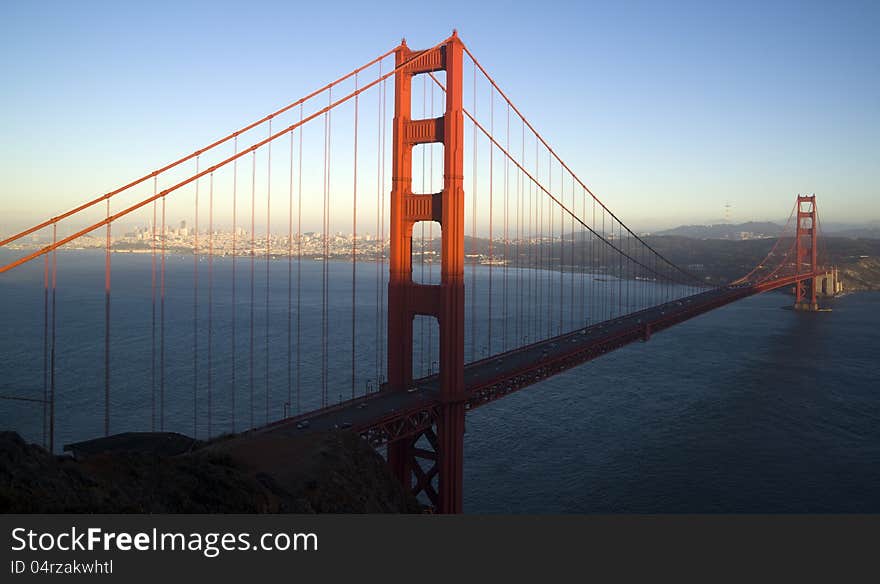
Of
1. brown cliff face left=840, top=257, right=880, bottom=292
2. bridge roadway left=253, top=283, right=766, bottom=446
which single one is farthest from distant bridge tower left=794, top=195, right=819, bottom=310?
bridge roadway left=253, top=283, right=766, bottom=446

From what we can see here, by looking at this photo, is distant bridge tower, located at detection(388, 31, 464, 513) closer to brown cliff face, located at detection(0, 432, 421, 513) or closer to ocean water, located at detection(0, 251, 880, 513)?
ocean water, located at detection(0, 251, 880, 513)

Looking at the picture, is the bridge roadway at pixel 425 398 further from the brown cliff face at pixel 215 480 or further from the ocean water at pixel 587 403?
the brown cliff face at pixel 215 480

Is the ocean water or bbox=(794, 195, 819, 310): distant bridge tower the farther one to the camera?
bbox=(794, 195, 819, 310): distant bridge tower

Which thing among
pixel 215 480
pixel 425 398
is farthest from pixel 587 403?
pixel 215 480

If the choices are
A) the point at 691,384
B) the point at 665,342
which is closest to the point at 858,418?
the point at 691,384

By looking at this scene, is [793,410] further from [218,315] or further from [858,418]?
[218,315]

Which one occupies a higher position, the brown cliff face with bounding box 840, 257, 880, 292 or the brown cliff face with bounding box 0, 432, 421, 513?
the brown cliff face with bounding box 840, 257, 880, 292
